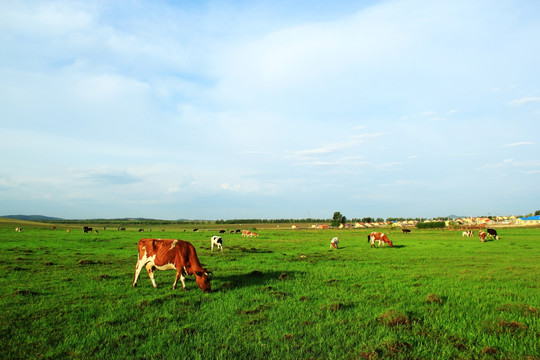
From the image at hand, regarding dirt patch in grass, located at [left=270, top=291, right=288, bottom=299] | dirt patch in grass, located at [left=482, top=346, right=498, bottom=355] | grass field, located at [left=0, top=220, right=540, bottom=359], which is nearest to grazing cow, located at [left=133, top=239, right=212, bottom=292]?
grass field, located at [left=0, top=220, right=540, bottom=359]

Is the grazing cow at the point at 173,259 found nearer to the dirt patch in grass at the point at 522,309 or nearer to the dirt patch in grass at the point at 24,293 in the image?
the dirt patch in grass at the point at 24,293

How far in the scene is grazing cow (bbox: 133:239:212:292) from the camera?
39.0ft

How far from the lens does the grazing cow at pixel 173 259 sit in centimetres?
1188

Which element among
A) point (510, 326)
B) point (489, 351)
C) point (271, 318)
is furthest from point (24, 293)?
point (510, 326)

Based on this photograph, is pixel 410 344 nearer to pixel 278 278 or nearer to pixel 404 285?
pixel 404 285

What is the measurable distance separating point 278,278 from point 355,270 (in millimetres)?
5245

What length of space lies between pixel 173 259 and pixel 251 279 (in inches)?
150

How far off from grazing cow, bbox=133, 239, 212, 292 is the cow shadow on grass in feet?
3.32

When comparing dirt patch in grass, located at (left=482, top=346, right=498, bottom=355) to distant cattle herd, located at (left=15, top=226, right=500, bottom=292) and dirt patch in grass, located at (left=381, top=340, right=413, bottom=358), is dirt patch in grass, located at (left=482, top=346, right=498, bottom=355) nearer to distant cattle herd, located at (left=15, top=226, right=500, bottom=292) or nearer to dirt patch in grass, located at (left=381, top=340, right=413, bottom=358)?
dirt patch in grass, located at (left=381, top=340, right=413, bottom=358)

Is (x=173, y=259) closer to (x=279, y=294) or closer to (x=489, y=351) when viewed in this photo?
(x=279, y=294)

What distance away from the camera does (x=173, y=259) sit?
12.2 metres

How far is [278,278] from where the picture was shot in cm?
1425

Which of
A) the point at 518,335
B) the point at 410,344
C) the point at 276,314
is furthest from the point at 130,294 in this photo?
the point at 518,335

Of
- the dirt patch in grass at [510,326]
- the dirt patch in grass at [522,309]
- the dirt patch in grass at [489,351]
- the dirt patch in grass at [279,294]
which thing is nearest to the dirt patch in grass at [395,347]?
the dirt patch in grass at [489,351]
